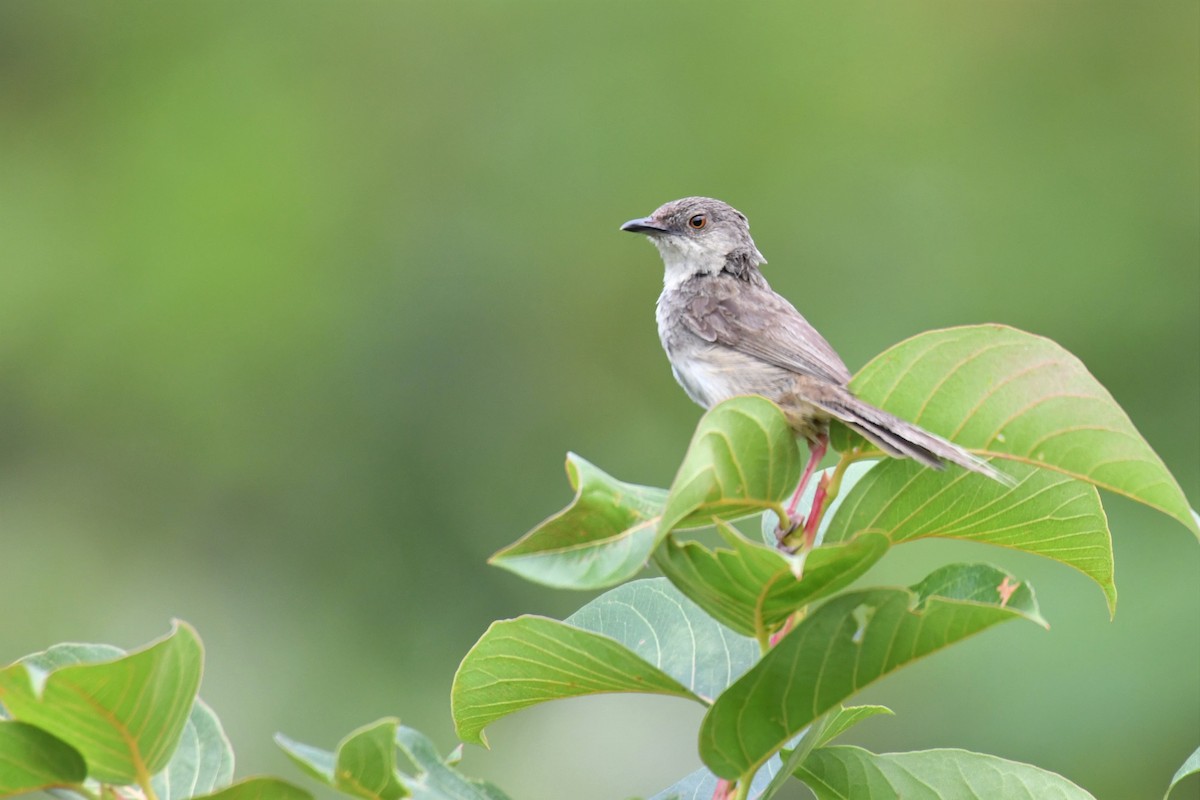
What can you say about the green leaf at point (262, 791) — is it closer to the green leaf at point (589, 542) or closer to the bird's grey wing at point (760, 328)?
the green leaf at point (589, 542)

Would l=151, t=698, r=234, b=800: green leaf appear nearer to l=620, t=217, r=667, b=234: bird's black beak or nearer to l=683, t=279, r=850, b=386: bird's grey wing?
l=683, t=279, r=850, b=386: bird's grey wing

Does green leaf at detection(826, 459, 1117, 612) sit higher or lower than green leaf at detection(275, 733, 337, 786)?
higher

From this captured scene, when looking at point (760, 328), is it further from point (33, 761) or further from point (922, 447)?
point (33, 761)

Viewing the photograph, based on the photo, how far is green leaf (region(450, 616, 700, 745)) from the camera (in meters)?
1.85

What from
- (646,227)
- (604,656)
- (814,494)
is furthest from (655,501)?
(646,227)

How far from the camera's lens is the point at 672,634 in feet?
7.39

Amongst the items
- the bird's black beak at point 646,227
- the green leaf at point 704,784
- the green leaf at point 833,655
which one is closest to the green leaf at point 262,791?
the green leaf at point 833,655

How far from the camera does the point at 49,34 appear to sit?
458 inches

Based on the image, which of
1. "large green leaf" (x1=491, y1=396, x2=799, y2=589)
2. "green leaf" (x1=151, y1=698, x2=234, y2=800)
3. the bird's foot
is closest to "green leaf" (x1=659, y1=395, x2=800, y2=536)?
"large green leaf" (x1=491, y1=396, x2=799, y2=589)

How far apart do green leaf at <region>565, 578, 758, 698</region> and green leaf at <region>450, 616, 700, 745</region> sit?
20cm

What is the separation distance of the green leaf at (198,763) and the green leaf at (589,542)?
57 centimetres

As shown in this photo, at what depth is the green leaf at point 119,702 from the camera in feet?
5.12

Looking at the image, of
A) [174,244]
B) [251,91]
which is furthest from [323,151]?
[174,244]

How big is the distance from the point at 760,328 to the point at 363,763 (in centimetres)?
265
